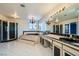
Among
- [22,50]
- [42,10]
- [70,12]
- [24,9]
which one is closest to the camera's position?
[70,12]

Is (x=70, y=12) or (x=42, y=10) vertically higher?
(x=42, y=10)

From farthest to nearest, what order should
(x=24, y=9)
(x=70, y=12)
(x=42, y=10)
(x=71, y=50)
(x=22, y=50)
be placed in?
1. (x=24, y=9)
2. (x=22, y=50)
3. (x=42, y=10)
4. (x=70, y=12)
5. (x=71, y=50)

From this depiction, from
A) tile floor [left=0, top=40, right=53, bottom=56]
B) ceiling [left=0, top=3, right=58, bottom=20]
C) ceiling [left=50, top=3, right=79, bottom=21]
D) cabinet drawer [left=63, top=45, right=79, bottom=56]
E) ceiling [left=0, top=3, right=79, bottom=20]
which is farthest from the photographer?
ceiling [left=0, top=3, right=58, bottom=20]

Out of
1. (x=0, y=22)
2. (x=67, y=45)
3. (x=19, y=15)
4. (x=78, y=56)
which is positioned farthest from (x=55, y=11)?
(x=0, y=22)

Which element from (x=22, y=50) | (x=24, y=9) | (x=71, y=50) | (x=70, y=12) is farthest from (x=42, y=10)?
(x=71, y=50)

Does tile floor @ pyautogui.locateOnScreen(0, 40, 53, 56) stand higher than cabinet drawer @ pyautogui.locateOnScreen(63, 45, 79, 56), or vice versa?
cabinet drawer @ pyautogui.locateOnScreen(63, 45, 79, 56)

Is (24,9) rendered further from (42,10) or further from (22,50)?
(22,50)

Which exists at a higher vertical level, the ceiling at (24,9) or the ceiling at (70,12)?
the ceiling at (24,9)

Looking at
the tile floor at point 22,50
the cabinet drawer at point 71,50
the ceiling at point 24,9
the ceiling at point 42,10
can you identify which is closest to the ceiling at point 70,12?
the ceiling at point 42,10

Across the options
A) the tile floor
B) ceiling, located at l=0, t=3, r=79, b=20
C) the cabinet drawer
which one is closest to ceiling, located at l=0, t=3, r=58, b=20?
ceiling, located at l=0, t=3, r=79, b=20

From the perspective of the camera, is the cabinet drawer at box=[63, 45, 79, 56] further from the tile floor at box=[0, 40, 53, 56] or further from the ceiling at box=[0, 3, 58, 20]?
the ceiling at box=[0, 3, 58, 20]

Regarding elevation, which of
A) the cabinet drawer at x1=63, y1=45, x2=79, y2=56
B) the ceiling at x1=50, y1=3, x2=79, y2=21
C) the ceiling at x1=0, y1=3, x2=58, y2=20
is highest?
the ceiling at x1=0, y1=3, x2=58, y2=20

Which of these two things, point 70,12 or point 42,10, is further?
point 42,10

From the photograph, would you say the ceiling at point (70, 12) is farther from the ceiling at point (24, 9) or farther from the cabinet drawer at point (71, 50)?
the cabinet drawer at point (71, 50)
